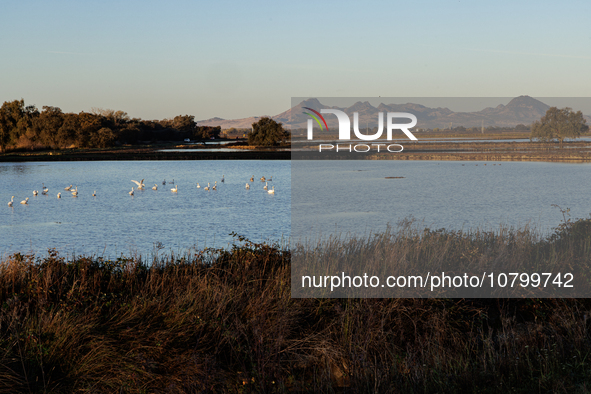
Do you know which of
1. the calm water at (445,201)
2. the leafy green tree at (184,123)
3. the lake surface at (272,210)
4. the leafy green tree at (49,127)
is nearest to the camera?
the lake surface at (272,210)

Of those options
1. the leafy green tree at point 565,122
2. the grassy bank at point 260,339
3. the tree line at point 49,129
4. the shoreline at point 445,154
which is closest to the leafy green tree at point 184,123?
the tree line at point 49,129

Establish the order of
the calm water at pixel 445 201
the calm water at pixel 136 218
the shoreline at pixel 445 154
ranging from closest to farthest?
the calm water at pixel 136 218
the calm water at pixel 445 201
the shoreline at pixel 445 154

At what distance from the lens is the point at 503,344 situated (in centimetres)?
711

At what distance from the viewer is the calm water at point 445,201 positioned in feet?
57.3

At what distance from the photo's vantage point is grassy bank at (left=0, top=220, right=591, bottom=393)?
622 cm

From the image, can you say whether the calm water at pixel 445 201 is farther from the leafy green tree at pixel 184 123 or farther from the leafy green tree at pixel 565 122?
the leafy green tree at pixel 184 123

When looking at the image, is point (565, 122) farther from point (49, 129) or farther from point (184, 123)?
point (184, 123)

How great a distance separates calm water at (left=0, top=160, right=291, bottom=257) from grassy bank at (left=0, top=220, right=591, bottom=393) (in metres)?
3.60

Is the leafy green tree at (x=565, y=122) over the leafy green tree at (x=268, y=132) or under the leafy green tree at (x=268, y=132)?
under

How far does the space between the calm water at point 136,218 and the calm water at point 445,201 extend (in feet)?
5.44

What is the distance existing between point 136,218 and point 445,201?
1374 cm

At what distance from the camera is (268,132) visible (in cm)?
10556

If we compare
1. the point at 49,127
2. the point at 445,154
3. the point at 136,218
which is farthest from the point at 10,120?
the point at 136,218

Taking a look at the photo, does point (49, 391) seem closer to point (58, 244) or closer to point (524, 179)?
point (58, 244)
